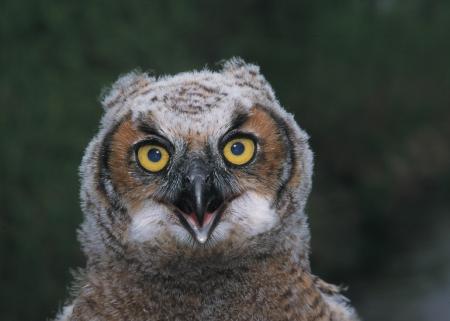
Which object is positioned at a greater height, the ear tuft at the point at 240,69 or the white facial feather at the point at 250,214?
the ear tuft at the point at 240,69

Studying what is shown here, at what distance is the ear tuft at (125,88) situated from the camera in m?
3.80

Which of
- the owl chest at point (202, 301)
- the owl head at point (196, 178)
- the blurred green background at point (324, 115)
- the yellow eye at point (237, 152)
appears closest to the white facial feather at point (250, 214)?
the owl head at point (196, 178)

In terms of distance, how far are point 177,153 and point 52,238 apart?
4249mm

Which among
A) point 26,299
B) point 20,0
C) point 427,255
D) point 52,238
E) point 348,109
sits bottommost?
point 26,299

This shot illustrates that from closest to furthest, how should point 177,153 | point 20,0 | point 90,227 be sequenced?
point 177,153
point 90,227
point 20,0

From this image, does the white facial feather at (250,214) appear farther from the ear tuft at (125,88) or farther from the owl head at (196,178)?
the ear tuft at (125,88)

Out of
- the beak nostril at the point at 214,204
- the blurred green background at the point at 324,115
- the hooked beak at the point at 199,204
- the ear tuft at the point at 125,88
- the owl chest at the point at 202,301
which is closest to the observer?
the hooked beak at the point at 199,204

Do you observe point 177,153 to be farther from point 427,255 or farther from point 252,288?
point 427,255

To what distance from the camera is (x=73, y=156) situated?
726cm

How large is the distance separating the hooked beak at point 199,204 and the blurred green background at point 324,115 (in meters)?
4.06

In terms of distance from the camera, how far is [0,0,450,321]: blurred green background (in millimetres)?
7227

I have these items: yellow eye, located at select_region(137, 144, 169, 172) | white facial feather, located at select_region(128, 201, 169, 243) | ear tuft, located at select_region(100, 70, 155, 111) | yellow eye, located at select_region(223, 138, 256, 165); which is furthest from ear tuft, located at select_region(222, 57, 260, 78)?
white facial feather, located at select_region(128, 201, 169, 243)

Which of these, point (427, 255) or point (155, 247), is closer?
point (155, 247)

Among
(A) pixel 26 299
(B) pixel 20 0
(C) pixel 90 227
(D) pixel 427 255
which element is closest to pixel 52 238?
(A) pixel 26 299
